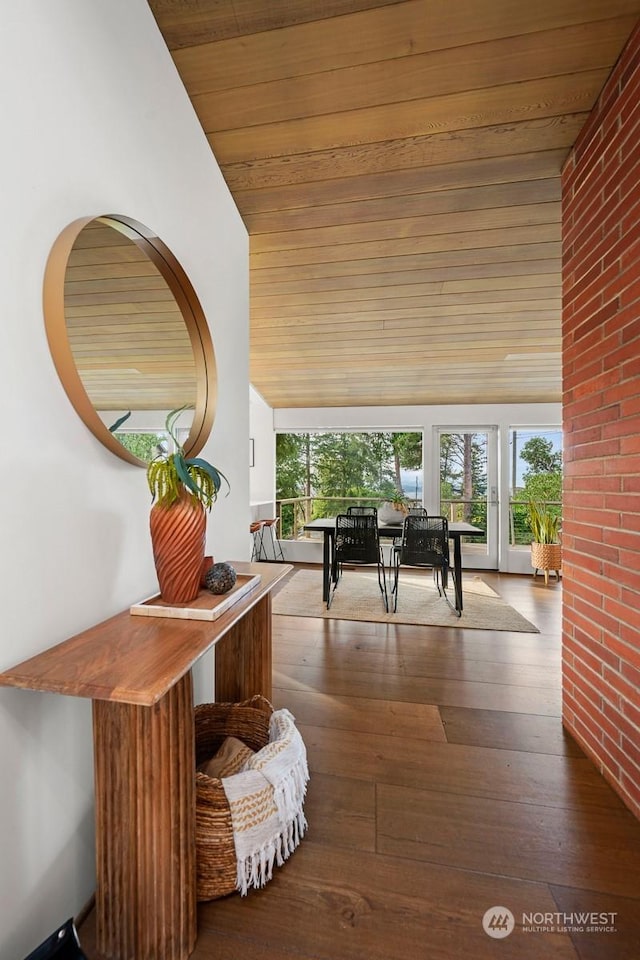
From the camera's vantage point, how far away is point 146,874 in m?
0.89

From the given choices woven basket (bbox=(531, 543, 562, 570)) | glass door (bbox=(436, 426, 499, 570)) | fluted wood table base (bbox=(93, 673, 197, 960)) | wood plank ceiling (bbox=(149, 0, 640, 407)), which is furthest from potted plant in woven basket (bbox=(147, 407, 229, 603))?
glass door (bbox=(436, 426, 499, 570))

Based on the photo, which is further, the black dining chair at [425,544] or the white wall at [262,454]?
the white wall at [262,454]

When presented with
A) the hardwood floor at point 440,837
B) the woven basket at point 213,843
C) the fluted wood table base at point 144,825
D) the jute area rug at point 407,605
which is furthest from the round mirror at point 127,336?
the jute area rug at point 407,605

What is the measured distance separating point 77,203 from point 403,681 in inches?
Answer: 92.6

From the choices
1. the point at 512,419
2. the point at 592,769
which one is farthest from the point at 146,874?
the point at 512,419

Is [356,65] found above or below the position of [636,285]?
above

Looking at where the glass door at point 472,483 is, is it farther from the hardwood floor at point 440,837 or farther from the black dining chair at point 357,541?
the hardwood floor at point 440,837

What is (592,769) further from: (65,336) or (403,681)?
(65,336)

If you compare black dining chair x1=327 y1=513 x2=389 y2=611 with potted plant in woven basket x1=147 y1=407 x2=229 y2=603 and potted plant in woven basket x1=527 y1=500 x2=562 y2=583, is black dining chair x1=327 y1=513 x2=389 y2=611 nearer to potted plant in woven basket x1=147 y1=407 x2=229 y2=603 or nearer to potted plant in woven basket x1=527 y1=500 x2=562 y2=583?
potted plant in woven basket x1=527 y1=500 x2=562 y2=583

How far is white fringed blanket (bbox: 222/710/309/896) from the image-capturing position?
3.47 ft

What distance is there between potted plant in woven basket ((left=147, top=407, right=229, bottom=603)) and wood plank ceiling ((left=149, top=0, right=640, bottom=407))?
148cm

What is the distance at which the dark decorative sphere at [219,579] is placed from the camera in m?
1.18

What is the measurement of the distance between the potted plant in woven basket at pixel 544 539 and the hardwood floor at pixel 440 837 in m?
2.35

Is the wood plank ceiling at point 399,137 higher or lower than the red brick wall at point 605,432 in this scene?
higher
